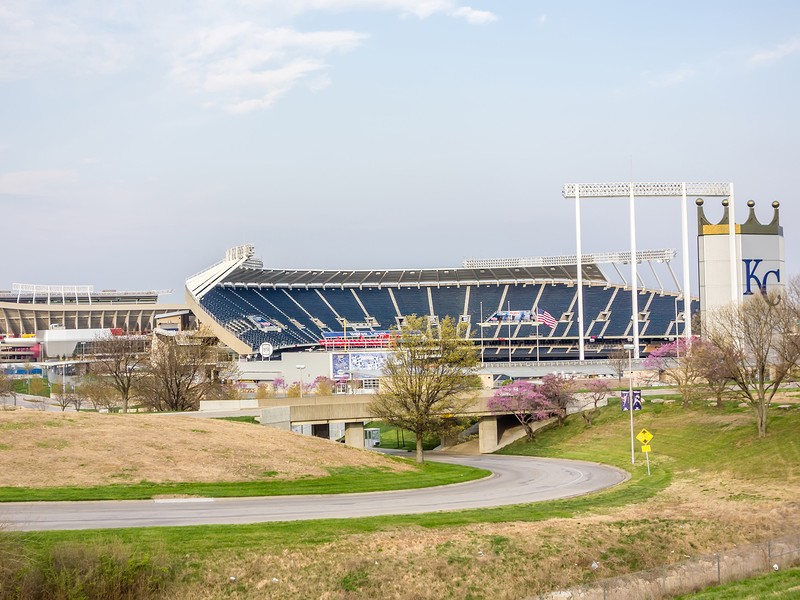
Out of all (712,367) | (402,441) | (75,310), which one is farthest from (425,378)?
(75,310)

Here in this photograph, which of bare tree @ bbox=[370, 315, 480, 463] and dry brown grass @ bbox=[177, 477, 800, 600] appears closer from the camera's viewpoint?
dry brown grass @ bbox=[177, 477, 800, 600]

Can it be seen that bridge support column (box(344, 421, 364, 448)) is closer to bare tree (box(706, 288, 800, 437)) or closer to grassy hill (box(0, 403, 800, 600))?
bare tree (box(706, 288, 800, 437))

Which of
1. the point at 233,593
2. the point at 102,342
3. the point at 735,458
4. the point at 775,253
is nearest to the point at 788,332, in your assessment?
the point at 735,458

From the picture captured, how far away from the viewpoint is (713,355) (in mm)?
60500

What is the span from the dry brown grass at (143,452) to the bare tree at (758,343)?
19533mm

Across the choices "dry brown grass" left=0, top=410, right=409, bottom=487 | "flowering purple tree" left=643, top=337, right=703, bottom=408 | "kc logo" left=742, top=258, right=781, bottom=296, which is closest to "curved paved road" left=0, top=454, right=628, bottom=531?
"dry brown grass" left=0, top=410, right=409, bottom=487

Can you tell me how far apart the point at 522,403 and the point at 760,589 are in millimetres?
47642

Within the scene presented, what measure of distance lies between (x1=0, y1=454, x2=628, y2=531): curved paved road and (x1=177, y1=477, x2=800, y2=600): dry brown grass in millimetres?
4487

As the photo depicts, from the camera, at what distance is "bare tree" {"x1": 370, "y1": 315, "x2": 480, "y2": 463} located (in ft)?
178

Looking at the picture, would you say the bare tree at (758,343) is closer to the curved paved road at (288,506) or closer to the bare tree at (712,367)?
the bare tree at (712,367)

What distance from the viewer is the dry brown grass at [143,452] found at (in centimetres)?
3634

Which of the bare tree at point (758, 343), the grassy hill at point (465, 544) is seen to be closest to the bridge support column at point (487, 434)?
the bare tree at point (758, 343)

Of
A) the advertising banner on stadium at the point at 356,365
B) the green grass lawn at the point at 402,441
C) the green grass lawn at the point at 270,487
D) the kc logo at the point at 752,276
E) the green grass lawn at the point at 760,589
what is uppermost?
the kc logo at the point at 752,276

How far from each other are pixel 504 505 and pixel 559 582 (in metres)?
9.90
